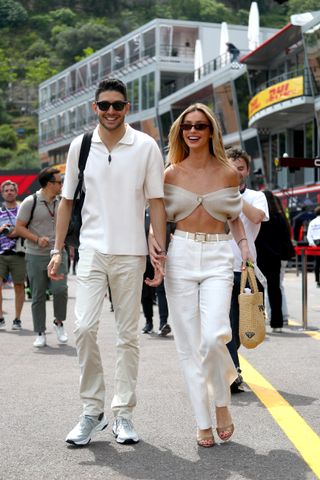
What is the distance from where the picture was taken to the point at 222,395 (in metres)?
5.02

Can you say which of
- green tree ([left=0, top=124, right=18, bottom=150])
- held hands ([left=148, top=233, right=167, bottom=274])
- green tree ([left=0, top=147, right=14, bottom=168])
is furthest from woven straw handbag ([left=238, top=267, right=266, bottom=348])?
green tree ([left=0, top=124, right=18, bottom=150])

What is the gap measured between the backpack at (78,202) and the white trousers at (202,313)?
54cm

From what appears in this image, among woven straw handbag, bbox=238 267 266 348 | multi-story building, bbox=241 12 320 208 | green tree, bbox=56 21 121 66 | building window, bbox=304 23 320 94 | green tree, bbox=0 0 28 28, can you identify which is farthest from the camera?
green tree, bbox=0 0 28 28

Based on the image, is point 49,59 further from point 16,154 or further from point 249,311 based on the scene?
point 249,311

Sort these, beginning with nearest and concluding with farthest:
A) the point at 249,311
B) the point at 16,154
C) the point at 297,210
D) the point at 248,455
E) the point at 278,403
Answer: the point at 248,455
the point at 249,311
the point at 278,403
the point at 297,210
the point at 16,154

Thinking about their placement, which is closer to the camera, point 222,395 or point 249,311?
point 222,395

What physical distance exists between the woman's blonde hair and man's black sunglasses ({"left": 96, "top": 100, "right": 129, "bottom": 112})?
302mm

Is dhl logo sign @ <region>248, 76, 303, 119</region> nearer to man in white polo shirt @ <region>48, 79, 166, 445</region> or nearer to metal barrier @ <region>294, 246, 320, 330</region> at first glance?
metal barrier @ <region>294, 246, 320, 330</region>

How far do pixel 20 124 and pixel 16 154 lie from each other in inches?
639

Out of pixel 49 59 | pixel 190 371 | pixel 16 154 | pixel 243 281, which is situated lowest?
pixel 190 371

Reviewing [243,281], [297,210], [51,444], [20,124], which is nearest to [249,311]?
[243,281]

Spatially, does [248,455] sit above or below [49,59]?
below

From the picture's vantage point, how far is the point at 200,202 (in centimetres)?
516

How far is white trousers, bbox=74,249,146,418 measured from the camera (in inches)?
200
